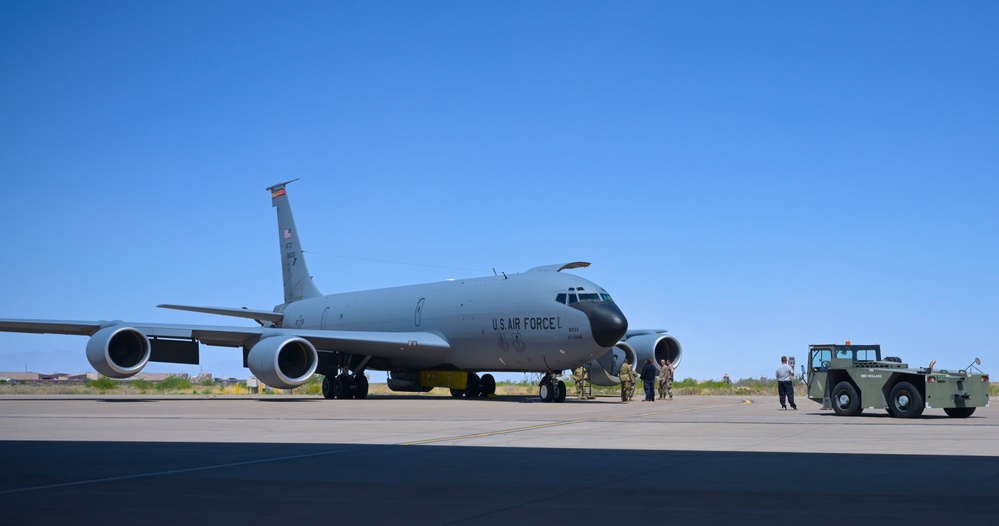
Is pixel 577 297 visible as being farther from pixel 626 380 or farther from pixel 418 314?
pixel 418 314

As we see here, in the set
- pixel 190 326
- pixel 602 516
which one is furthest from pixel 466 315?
pixel 602 516

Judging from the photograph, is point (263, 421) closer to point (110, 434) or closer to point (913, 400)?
point (110, 434)

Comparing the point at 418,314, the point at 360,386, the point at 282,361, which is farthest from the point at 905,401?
the point at 360,386

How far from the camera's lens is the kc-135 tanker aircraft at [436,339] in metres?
28.4

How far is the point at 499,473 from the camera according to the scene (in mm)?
9688

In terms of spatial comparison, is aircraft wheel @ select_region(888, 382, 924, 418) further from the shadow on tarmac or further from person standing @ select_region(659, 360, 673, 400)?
person standing @ select_region(659, 360, 673, 400)

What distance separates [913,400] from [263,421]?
12.3m

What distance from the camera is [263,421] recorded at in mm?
18672

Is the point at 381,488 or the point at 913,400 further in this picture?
the point at 913,400

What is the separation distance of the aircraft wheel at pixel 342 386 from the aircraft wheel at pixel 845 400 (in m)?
17.5

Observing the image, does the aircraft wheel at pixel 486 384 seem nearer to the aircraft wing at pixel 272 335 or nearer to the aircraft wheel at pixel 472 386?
the aircraft wheel at pixel 472 386

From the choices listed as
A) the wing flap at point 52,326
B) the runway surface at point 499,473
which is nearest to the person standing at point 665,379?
the runway surface at point 499,473

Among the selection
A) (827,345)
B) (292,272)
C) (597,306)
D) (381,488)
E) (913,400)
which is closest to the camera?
(381,488)

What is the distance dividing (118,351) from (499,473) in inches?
914
